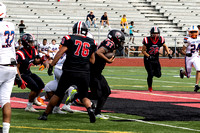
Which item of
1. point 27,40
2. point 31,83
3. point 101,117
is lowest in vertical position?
point 101,117

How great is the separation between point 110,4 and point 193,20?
266 inches

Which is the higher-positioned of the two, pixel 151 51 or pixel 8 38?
pixel 8 38

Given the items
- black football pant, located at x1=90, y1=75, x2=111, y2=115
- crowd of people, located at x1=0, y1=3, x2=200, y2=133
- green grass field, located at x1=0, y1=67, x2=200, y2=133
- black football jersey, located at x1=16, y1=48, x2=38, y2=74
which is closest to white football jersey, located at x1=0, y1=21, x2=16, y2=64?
crowd of people, located at x1=0, y1=3, x2=200, y2=133

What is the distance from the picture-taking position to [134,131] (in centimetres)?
687


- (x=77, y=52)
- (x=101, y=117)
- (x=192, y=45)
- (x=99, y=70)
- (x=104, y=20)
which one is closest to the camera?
(x=77, y=52)

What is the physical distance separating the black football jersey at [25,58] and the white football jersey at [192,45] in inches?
258

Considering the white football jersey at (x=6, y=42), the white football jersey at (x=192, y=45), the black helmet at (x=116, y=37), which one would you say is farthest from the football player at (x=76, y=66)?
the white football jersey at (x=192, y=45)

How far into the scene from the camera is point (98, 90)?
8.38 m

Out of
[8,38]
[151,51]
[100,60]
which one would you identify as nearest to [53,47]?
[151,51]

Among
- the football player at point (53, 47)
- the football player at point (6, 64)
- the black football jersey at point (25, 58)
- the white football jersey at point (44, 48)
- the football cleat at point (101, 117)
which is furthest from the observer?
the white football jersey at point (44, 48)

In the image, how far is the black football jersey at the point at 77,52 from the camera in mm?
7684

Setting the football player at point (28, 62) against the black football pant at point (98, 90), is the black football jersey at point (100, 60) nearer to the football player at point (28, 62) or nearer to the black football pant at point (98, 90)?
the black football pant at point (98, 90)

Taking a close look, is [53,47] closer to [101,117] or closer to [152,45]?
[152,45]

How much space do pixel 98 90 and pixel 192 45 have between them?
6630mm
